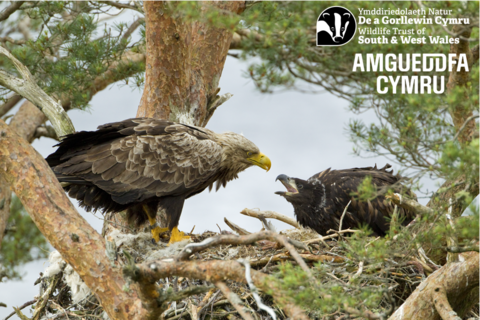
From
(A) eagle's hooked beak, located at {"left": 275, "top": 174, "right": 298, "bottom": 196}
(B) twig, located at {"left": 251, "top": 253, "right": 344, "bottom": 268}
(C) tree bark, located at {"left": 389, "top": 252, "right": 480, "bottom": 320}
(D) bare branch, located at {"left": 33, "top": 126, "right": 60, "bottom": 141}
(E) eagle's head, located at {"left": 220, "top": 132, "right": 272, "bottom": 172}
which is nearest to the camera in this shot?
(C) tree bark, located at {"left": 389, "top": 252, "right": 480, "bottom": 320}

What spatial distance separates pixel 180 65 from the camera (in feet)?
20.0

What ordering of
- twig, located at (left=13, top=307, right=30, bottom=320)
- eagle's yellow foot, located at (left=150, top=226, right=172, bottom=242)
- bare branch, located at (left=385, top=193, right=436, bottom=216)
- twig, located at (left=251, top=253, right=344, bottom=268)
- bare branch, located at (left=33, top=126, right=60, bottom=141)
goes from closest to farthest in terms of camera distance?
1. bare branch, located at (left=385, top=193, right=436, bottom=216)
2. twig, located at (left=251, top=253, right=344, bottom=268)
3. twig, located at (left=13, top=307, right=30, bottom=320)
4. eagle's yellow foot, located at (left=150, top=226, right=172, bottom=242)
5. bare branch, located at (left=33, top=126, right=60, bottom=141)

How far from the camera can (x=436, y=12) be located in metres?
4.06

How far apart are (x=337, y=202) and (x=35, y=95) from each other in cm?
344

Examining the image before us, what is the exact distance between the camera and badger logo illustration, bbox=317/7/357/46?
5898mm

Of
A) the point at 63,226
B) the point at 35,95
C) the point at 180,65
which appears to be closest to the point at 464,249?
the point at 63,226

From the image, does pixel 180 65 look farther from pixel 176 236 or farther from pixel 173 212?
pixel 176 236

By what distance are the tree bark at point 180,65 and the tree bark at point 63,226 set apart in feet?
7.51

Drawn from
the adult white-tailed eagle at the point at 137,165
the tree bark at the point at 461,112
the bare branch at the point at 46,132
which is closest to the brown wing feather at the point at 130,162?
the adult white-tailed eagle at the point at 137,165

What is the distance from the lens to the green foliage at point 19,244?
9.44m

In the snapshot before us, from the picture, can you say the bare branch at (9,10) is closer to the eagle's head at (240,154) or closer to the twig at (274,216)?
the eagle's head at (240,154)

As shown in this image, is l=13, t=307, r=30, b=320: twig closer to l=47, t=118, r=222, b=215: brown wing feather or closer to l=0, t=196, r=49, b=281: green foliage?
l=47, t=118, r=222, b=215: brown wing feather

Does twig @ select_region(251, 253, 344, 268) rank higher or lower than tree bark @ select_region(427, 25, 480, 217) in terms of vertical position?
lower

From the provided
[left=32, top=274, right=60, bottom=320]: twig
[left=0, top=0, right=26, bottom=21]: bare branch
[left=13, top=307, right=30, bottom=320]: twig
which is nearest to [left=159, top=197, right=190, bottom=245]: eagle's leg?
[left=32, top=274, right=60, bottom=320]: twig
